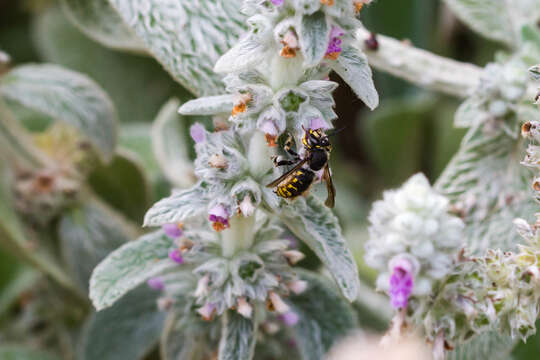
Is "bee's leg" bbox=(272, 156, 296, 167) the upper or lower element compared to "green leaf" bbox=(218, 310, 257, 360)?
upper

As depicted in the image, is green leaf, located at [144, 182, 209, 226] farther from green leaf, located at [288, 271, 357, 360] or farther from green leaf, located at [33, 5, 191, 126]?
green leaf, located at [33, 5, 191, 126]

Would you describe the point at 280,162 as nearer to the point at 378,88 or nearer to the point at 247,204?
the point at 247,204

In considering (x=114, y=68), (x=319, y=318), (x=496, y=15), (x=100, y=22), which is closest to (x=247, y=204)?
(x=319, y=318)

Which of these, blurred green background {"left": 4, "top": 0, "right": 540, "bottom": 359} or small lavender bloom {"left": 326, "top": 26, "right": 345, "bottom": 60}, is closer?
small lavender bloom {"left": 326, "top": 26, "right": 345, "bottom": 60}

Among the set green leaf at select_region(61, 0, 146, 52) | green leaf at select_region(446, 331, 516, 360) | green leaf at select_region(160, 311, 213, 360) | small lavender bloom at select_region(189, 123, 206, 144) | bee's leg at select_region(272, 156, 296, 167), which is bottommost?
green leaf at select_region(446, 331, 516, 360)

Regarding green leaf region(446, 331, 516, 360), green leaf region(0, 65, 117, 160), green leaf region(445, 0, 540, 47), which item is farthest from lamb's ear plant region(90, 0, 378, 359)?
green leaf region(445, 0, 540, 47)

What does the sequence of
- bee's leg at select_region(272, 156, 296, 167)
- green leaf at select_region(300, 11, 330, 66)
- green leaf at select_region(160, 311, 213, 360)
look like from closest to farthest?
green leaf at select_region(300, 11, 330, 66) < bee's leg at select_region(272, 156, 296, 167) < green leaf at select_region(160, 311, 213, 360)

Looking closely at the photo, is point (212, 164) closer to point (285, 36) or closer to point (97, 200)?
point (285, 36)
